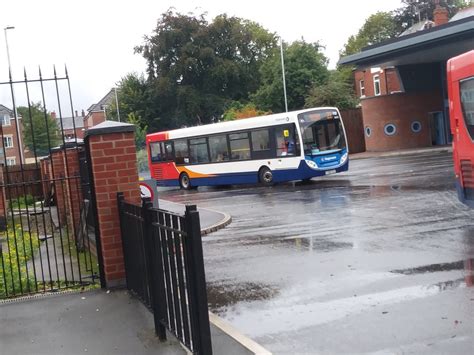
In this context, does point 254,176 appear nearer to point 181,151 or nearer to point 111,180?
point 181,151

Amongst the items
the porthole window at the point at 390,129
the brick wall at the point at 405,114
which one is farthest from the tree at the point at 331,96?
the porthole window at the point at 390,129

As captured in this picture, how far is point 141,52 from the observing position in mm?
63594

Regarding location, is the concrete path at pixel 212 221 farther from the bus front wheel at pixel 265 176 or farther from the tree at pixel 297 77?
the tree at pixel 297 77

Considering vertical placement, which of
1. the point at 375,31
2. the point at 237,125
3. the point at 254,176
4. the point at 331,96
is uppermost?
the point at 375,31

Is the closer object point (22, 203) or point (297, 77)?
point (22, 203)

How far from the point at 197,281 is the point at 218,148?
79.7 feet

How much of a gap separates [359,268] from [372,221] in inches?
180

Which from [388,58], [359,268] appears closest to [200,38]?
[388,58]

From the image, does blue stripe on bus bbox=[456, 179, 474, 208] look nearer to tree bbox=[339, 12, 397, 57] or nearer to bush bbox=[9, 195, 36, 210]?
bush bbox=[9, 195, 36, 210]

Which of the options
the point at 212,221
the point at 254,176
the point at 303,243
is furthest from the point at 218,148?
the point at 303,243

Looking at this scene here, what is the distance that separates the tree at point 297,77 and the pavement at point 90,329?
49930 mm

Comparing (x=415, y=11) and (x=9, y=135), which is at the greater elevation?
(x=415, y=11)

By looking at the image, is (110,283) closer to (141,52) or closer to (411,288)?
(411,288)

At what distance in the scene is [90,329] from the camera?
6.00 metres
